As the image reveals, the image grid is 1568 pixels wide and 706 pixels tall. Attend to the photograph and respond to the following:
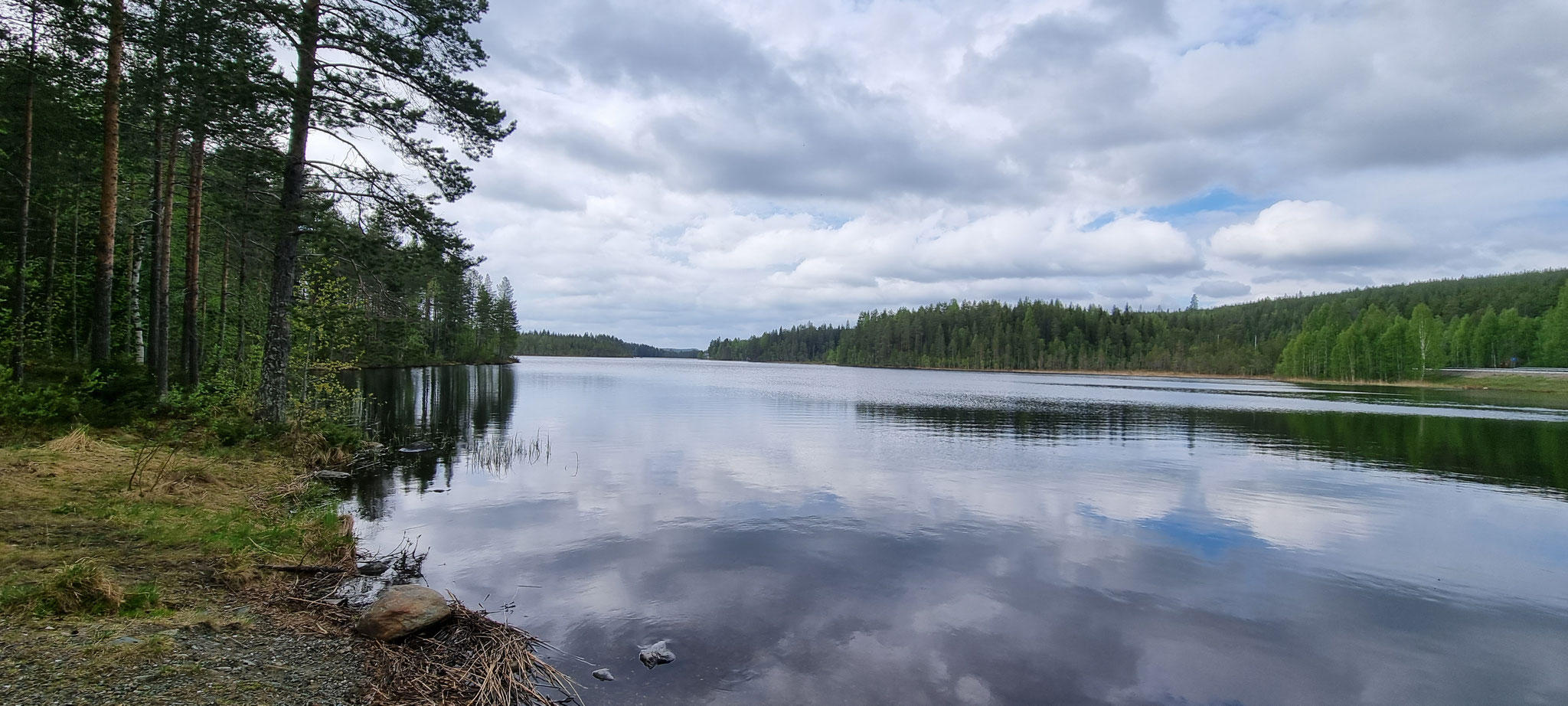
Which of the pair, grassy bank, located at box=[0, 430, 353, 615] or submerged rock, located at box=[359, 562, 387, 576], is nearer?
grassy bank, located at box=[0, 430, 353, 615]

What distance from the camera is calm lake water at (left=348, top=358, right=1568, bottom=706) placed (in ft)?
29.0

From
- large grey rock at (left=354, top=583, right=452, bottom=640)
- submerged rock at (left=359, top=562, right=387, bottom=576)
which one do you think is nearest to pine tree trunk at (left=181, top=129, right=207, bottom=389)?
submerged rock at (left=359, top=562, right=387, bottom=576)

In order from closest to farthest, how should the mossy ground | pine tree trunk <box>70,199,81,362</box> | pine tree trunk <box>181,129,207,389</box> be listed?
1. the mossy ground
2. pine tree trunk <box>181,129,207,389</box>
3. pine tree trunk <box>70,199,81,362</box>

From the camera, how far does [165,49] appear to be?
53.3 feet

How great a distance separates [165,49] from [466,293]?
84769mm

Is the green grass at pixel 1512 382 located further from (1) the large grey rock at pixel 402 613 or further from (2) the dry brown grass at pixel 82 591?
(2) the dry brown grass at pixel 82 591

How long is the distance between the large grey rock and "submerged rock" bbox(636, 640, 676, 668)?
2.45 metres

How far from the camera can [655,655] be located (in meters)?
8.64

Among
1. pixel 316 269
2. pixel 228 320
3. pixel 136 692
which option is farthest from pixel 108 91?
pixel 228 320

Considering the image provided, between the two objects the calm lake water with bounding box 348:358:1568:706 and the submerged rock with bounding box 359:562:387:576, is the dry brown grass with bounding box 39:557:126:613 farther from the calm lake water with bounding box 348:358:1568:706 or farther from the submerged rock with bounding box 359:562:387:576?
the calm lake water with bounding box 348:358:1568:706

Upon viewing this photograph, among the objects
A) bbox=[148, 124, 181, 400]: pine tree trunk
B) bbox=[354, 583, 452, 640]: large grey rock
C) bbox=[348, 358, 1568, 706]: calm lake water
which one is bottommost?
bbox=[348, 358, 1568, 706]: calm lake water

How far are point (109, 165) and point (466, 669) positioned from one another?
17.3 metres

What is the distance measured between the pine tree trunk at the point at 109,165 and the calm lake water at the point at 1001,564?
7477 mm

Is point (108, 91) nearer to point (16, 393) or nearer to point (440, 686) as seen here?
point (16, 393)
